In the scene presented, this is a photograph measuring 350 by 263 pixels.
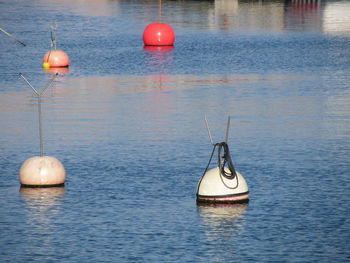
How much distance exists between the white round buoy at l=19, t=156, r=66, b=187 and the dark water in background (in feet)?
1.18

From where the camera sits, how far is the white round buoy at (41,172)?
67.4 ft

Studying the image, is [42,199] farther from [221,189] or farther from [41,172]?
[221,189]

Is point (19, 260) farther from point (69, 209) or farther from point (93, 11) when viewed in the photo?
point (93, 11)

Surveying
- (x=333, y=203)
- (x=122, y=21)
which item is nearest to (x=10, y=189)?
(x=333, y=203)

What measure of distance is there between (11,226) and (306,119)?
1444cm

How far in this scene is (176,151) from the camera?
81.4ft

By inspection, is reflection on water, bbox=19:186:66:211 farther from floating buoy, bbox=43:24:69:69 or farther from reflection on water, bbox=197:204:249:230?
floating buoy, bbox=43:24:69:69

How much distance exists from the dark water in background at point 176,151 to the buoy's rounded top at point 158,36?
1.59 meters

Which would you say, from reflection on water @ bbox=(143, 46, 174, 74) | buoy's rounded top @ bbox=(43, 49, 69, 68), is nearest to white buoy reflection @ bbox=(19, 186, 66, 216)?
reflection on water @ bbox=(143, 46, 174, 74)

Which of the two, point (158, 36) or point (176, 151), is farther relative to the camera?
point (158, 36)

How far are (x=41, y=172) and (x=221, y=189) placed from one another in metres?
4.26

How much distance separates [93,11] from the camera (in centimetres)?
9956

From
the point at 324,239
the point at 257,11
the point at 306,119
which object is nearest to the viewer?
the point at 324,239

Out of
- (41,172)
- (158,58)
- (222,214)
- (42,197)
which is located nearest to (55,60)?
(158,58)
